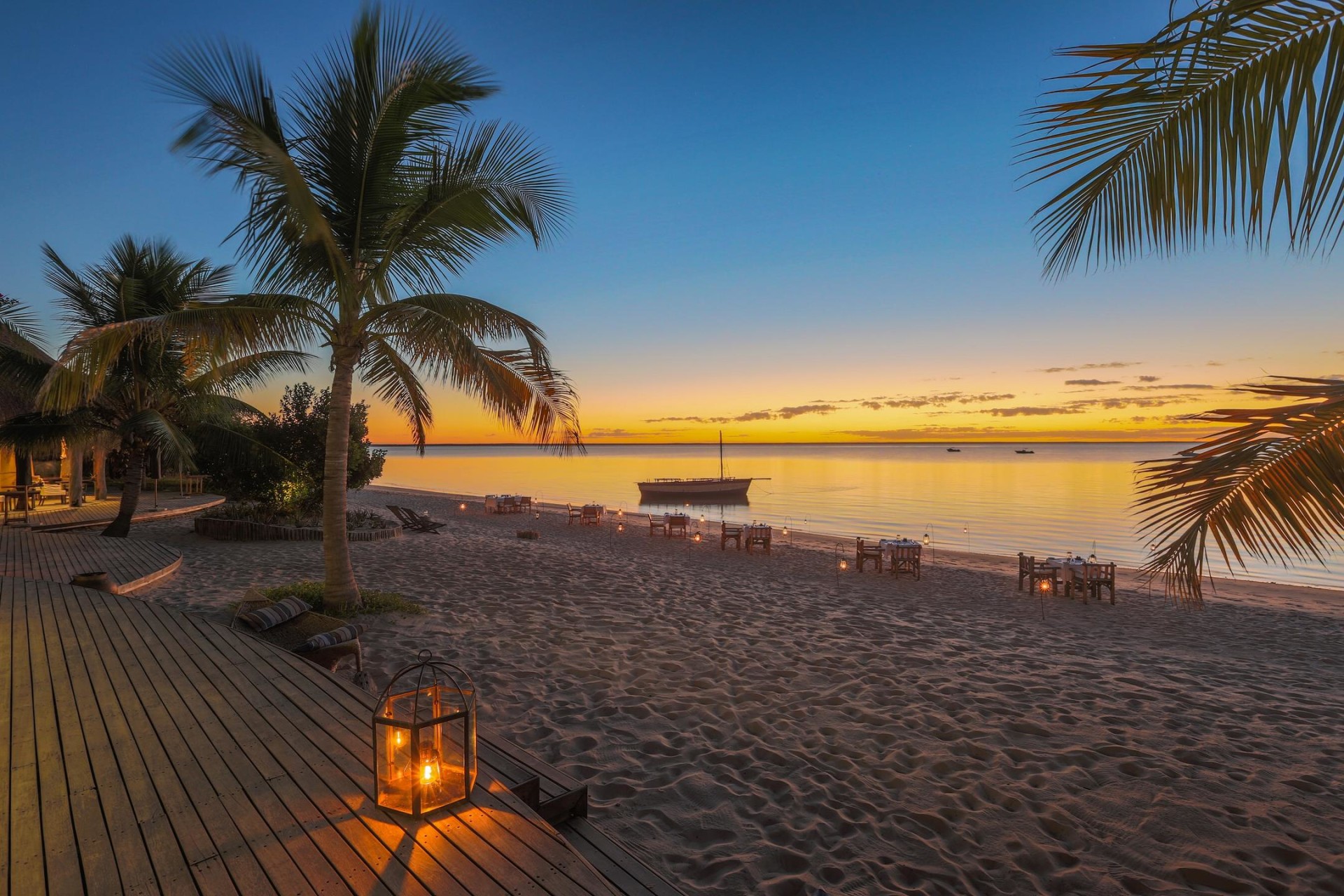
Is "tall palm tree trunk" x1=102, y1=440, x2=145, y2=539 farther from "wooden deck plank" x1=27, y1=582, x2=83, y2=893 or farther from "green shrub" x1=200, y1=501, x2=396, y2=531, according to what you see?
"wooden deck plank" x1=27, y1=582, x2=83, y2=893

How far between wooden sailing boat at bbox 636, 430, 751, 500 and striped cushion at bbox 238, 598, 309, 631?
35.8m

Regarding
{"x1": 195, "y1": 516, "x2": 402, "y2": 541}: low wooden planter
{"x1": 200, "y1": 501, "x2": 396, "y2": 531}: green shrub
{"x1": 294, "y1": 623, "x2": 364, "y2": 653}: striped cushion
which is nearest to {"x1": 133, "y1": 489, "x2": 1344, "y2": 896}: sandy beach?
{"x1": 294, "y1": 623, "x2": 364, "y2": 653}: striped cushion

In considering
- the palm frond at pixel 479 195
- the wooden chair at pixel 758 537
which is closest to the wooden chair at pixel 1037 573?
the wooden chair at pixel 758 537

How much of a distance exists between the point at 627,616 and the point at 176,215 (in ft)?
44.2

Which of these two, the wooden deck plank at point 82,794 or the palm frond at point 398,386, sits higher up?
the palm frond at point 398,386

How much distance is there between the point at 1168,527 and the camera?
8.18 ft

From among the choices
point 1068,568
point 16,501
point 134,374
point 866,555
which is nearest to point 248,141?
point 134,374

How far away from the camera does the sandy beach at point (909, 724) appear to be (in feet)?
11.2

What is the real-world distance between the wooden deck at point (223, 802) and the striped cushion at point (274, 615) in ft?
3.96

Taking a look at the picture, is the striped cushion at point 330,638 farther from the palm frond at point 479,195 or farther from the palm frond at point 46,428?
the palm frond at point 46,428

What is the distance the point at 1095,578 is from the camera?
10.7m

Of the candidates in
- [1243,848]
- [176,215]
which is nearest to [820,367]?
[176,215]

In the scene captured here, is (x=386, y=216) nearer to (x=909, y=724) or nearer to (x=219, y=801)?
Answer: (x=219, y=801)

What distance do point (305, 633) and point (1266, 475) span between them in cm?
717
